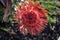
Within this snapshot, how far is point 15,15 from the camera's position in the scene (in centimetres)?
179

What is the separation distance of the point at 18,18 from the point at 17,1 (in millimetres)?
231

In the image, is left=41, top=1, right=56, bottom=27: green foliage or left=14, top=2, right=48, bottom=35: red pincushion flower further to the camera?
left=41, top=1, right=56, bottom=27: green foliage

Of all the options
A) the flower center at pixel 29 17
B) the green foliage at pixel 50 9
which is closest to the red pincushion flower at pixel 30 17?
the flower center at pixel 29 17

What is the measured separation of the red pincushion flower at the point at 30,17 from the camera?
68.1 inches

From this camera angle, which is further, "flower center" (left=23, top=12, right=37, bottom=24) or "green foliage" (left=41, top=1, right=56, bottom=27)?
"green foliage" (left=41, top=1, right=56, bottom=27)

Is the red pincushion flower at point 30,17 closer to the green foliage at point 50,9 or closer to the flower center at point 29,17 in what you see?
the flower center at point 29,17

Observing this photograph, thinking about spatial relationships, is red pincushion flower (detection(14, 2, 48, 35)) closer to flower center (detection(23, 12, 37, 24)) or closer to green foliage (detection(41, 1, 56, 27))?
flower center (detection(23, 12, 37, 24))

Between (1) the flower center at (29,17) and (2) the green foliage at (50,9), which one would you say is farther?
(2) the green foliage at (50,9)

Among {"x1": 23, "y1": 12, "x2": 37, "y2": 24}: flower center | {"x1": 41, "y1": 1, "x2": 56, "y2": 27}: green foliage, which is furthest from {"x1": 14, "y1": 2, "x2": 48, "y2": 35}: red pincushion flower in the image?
{"x1": 41, "y1": 1, "x2": 56, "y2": 27}: green foliage

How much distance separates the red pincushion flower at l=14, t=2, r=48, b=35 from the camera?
1.73m

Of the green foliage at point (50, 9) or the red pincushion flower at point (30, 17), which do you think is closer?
the red pincushion flower at point (30, 17)

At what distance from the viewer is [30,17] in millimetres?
1730

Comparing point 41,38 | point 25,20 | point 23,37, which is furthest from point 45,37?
point 25,20

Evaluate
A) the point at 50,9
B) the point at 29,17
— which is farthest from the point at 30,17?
the point at 50,9
